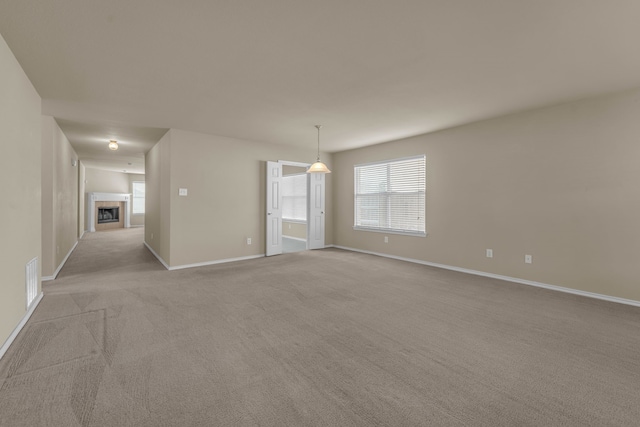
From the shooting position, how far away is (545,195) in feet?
13.5

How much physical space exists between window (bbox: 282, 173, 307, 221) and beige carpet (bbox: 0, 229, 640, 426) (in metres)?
5.33

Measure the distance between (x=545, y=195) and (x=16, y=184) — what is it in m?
6.15

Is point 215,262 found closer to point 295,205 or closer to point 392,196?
point 392,196

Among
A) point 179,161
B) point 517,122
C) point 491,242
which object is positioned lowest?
point 491,242

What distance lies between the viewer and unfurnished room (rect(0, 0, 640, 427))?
1.91m

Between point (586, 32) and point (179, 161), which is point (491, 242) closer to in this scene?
point (586, 32)

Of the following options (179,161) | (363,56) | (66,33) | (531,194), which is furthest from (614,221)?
(179,161)

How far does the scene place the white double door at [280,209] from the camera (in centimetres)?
645

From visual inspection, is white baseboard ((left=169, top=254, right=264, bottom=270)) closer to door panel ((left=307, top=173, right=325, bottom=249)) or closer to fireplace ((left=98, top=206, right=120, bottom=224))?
door panel ((left=307, top=173, right=325, bottom=249))

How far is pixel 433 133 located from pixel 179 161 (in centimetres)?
472

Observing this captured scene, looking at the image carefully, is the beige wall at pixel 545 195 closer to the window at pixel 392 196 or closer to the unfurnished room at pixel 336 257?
the unfurnished room at pixel 336 257

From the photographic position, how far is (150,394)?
1815 mm

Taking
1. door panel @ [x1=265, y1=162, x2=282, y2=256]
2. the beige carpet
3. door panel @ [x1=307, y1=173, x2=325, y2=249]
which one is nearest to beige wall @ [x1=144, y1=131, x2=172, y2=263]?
the beige carpet

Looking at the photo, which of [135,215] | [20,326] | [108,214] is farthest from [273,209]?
[135,215]
